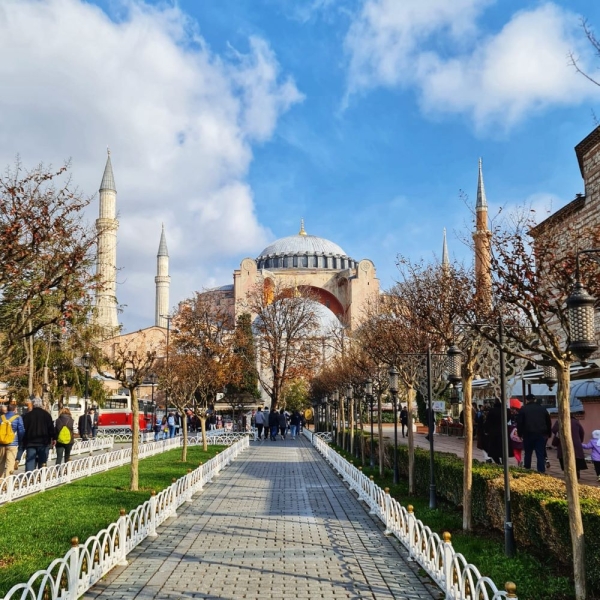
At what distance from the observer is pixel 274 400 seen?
3475 cm

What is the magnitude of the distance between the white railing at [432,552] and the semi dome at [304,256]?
62.2 m

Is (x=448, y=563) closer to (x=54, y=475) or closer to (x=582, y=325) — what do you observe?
(x=582, y=325)

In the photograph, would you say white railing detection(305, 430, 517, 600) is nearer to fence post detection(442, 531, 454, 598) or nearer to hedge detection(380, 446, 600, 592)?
fence post detection(442, 531, 454, 598)

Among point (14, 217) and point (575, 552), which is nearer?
point (575, 552)

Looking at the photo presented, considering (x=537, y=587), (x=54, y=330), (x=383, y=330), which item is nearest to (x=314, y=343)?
(x=54, y=330)

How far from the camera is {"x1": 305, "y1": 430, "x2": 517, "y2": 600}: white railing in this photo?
14.6 ft

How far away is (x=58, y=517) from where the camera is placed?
834cm

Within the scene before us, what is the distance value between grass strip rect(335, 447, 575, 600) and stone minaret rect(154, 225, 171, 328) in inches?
2518

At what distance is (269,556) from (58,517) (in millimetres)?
3145

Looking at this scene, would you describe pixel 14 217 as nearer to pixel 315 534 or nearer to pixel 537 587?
pixel 315 534

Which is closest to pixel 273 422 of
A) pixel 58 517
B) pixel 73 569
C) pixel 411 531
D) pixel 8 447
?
pixel 8 447

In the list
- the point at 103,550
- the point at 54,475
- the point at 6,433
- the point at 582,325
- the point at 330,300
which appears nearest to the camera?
the point at 582,325

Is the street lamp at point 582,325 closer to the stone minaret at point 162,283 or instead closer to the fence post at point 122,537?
the fence post at point 122,537

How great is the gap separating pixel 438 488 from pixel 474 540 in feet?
11.0
